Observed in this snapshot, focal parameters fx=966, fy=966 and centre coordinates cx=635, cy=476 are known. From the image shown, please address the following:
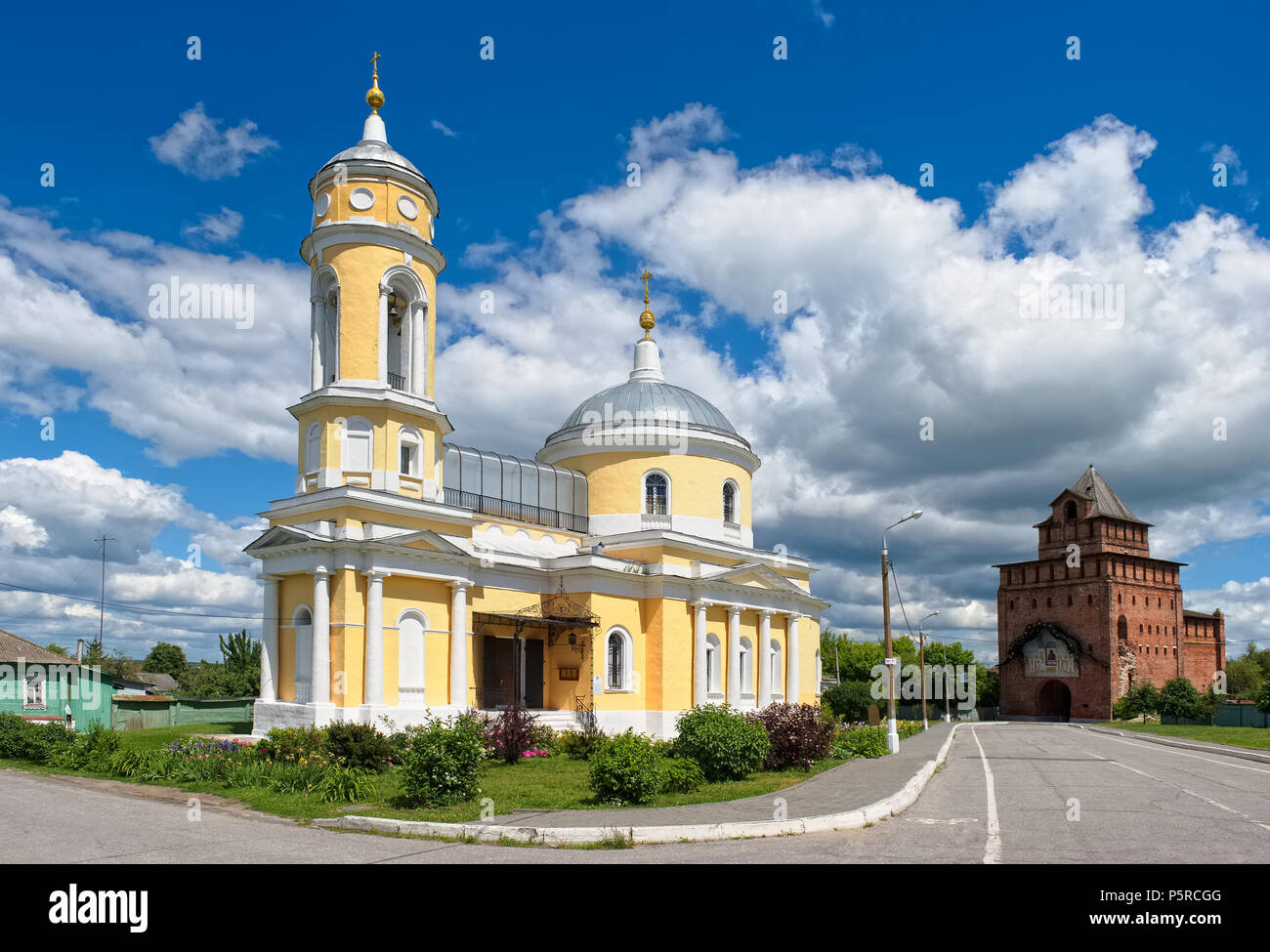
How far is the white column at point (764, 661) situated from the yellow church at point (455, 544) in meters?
0.09

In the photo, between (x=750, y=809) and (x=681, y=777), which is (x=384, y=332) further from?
(x=750, y=809)

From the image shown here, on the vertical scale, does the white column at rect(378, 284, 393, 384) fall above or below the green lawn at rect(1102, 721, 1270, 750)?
above

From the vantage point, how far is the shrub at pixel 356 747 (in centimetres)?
1914

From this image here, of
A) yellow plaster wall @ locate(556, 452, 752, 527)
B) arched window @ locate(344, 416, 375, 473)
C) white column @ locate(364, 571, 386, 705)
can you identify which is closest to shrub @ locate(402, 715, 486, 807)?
white column @ locate(364, 571, 386, 705)

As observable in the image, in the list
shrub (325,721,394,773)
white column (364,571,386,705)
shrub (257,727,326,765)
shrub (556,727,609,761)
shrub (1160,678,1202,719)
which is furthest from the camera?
shrub (1160,678,1202,719)

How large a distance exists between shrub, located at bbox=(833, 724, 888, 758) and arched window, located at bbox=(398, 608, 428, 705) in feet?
36.4

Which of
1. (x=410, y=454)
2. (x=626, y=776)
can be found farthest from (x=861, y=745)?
(x=410, y=454)

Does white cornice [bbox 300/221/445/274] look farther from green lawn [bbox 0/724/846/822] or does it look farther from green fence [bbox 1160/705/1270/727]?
green fence [bbox 1160/705/1270/727]

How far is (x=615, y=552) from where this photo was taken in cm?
3312

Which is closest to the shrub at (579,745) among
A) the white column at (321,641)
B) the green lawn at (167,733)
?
the white column at (321,641)

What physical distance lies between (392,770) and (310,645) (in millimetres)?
7008

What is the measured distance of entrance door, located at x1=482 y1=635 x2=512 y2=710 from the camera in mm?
29688

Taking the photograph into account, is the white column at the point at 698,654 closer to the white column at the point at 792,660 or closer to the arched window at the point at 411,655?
the white column at the point at 792,660
